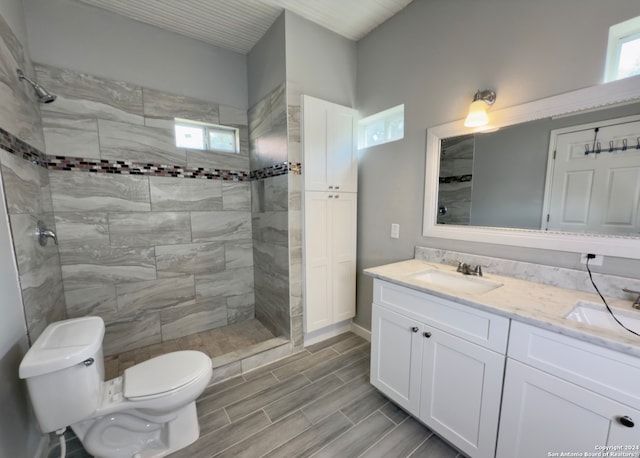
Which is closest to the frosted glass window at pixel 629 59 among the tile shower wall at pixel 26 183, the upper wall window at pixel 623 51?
the upper wall window at pixel 623 51

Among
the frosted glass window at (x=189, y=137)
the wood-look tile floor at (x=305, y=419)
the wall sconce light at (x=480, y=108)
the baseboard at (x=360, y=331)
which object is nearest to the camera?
the wood-look tile floor at (x=305, y=419)

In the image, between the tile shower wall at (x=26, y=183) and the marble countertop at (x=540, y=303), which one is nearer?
the marble countertop at (x=540, y=303)

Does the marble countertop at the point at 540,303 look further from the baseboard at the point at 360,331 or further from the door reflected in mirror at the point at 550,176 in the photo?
the baseboard at the point at 360,331

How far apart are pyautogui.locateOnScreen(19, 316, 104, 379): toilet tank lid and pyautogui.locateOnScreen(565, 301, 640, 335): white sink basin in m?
2.12

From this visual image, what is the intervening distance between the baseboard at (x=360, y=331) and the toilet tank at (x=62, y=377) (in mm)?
2038

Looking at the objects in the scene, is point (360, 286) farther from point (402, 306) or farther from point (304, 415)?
point (304, 415)

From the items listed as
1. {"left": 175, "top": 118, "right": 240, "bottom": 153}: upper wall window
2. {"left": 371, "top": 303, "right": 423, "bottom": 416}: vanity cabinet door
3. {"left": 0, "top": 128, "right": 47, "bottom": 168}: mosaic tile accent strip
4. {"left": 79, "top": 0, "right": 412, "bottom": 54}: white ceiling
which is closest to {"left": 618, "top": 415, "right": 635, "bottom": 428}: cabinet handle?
{"left": 371, "top": 303, "right": 423, "bottom": 416}: vanity cabinet door

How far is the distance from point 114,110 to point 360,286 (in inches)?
107

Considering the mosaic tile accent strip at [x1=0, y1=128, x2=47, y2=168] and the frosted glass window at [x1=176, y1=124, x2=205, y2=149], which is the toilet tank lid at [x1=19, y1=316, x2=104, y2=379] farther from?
the frosted glass window at [x1=176, y1=124, x2=205, y2=149]

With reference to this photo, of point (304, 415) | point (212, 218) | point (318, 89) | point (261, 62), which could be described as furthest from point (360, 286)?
point (261, 62)

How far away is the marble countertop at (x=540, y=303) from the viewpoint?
34.0 inches

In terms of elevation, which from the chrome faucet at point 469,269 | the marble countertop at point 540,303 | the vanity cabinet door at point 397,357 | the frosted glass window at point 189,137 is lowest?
the vanity cabinet door at point 397,357

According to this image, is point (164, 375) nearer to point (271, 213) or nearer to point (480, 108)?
point (271, 213)

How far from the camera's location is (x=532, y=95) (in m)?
1.41
